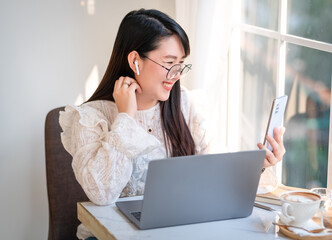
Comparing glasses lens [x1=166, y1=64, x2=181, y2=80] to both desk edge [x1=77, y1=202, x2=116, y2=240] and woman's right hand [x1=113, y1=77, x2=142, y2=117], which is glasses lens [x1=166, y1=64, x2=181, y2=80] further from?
desk edge [x1=77, y1=202, x2=116, y2=240]

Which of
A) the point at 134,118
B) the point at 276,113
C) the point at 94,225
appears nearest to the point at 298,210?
the point at 276,113

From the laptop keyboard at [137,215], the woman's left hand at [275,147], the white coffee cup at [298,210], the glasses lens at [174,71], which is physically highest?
the glasses lens at [174,71]

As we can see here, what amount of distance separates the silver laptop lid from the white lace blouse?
0.28 m

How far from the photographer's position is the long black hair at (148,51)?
5.81 ft

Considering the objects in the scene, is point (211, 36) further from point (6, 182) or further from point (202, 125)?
point (6, 182)

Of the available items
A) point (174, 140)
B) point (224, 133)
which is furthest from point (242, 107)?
point (174, 140)

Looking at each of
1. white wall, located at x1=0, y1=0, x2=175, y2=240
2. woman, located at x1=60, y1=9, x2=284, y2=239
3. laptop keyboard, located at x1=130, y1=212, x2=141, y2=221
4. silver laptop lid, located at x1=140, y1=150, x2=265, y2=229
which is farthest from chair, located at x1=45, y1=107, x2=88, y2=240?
silver laptop lid, located at x1=140, y1=150, x2=265, y2=229

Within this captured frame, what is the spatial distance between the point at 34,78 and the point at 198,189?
4.63 feet

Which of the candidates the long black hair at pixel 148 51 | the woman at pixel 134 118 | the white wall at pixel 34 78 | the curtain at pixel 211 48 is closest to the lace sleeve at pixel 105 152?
the woman at pixel 134 118

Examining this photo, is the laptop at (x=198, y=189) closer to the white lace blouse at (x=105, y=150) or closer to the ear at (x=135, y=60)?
the white lace blouse at (x=105, y=150)

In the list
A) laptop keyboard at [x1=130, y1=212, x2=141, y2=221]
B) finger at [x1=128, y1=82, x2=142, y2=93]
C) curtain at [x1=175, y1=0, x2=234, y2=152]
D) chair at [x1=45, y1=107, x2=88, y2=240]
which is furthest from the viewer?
curtain at [x1=175, y1=0, x2=234, y2=152]

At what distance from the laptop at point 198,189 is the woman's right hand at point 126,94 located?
0.43 meters

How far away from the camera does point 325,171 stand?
2.05 m

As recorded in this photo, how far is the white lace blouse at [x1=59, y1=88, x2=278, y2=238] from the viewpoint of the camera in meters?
1.53
